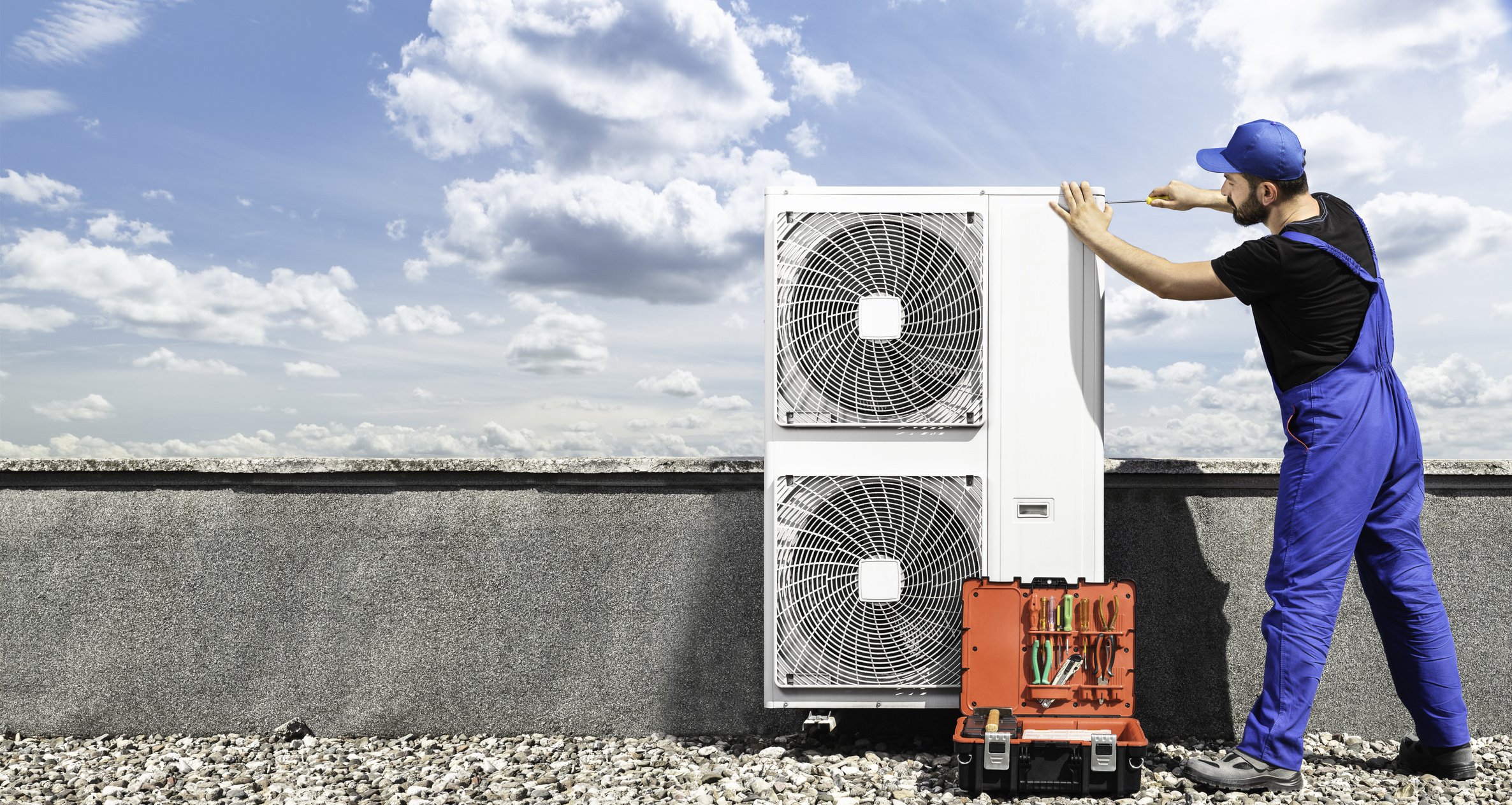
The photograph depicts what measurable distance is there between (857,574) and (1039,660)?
1.84ft

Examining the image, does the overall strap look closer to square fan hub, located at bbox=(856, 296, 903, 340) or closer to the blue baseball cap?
the blue baseball cap

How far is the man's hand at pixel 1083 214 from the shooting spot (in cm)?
259

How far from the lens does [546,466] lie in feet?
10.7

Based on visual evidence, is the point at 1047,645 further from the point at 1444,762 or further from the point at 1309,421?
the point at 1444,762

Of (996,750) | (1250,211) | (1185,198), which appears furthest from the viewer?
(1185,198)

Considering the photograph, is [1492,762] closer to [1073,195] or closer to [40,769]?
[1073,195]

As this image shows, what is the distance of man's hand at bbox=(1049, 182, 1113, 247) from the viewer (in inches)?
102

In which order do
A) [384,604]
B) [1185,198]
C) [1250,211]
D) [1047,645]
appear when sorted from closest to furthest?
[1047,645], [1250,211], [1185,198], [384,604]

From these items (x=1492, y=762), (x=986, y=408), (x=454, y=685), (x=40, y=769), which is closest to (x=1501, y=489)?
(x=1492, y=762)

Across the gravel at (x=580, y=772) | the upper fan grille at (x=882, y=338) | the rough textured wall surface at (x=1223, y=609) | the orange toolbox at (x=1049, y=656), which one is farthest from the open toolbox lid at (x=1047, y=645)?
the rough textured wall surface at (x=1223, y=609)

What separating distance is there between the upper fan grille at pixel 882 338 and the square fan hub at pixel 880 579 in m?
0.41

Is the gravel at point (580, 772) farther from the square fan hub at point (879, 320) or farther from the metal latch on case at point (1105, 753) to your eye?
the square fan hub at point (879, 320)

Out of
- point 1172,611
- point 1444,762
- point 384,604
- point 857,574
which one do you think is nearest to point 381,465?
point 384,604

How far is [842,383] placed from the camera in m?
2.62
